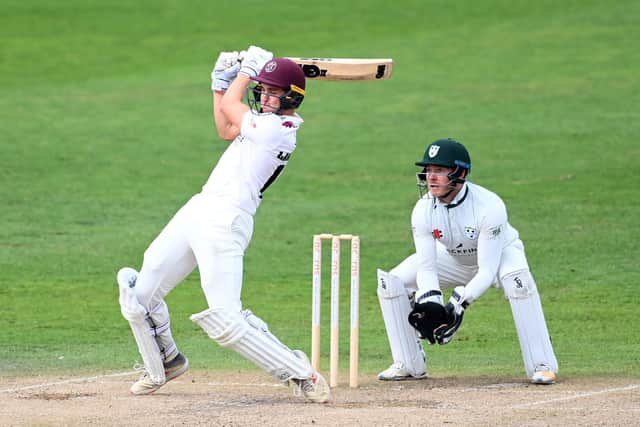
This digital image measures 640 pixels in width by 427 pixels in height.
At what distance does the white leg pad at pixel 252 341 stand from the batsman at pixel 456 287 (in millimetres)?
1037

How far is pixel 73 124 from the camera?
21.8 meters

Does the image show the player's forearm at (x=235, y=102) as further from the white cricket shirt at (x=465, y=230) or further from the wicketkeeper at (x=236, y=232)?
the white cricket shirt at (x=465, y=230)

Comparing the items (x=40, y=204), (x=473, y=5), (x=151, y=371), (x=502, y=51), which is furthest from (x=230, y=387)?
(x=473, y=5)

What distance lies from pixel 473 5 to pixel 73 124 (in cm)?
1333

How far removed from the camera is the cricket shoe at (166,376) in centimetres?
798

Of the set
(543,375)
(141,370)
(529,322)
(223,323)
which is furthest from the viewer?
(529,322)

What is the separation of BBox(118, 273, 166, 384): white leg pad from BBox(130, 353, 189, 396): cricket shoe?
59mm

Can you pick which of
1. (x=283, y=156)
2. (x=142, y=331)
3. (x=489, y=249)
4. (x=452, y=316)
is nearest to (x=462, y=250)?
(x=489, y=249)

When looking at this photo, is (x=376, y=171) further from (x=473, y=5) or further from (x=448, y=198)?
(x=473, y=5)

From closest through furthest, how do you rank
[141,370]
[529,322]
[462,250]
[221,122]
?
[221,122] < [141,370] < [529,322] < [462,250]

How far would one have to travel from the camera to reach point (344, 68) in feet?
27.6

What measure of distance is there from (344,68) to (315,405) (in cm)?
226

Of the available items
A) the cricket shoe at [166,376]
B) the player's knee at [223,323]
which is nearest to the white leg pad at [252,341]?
the player's knee at [223,323]

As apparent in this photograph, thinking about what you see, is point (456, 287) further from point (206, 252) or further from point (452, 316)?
point (206, 252)
